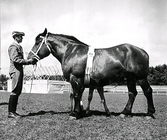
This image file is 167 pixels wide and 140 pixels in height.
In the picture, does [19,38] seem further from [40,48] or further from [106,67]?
[106,67]

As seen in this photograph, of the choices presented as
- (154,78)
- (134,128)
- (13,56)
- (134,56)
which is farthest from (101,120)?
(154,78)

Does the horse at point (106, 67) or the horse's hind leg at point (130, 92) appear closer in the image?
the horse at point (106, 67)

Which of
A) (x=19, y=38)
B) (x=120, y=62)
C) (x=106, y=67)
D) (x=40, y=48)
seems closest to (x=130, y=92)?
(x=120, y=62)

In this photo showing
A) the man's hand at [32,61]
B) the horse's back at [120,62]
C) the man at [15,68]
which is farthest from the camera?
the man's hand at [32,61]

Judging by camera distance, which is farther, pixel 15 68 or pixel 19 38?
pixel 19 38

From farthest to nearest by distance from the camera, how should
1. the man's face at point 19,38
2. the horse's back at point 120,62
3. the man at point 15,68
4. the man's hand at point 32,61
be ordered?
1. the man's face at point 19,38
2. the man's hand at point 32,61
3. the man at point 15,68
4. the horse's back at point 120,62

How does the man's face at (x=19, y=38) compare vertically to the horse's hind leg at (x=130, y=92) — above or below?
above

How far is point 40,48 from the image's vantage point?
7633mm

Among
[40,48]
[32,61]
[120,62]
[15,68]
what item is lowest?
[15,68]

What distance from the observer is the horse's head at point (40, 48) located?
762 cm

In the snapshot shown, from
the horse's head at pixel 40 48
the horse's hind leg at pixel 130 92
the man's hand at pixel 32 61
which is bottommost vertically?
the horse's hind leg at pixel 130 92

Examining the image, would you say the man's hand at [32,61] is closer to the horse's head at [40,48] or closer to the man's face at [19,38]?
the horse's head at [40,48]

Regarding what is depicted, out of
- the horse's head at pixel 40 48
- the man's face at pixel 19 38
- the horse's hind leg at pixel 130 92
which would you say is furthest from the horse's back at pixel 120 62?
the man's face at pixel 19 38

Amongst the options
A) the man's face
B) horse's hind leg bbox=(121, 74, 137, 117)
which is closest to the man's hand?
the man's face
